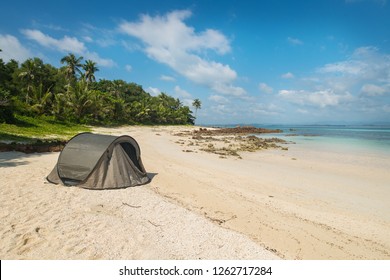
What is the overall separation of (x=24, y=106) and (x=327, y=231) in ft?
120

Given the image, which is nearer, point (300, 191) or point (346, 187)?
point (300, 191)

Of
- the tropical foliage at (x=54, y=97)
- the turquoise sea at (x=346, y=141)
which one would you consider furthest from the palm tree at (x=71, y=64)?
the turquoise sea at (x=346, y=141)

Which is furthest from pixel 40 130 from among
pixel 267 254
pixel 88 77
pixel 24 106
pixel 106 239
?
pixel 88 77

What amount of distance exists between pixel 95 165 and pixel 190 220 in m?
4.22

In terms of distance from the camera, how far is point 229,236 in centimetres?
597

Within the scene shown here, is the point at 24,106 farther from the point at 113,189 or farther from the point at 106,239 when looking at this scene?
the point at 106,239

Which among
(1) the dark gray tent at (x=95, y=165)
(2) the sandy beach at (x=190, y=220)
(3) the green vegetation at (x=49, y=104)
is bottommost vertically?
(2) the sandy beach at (x=190, y=220)

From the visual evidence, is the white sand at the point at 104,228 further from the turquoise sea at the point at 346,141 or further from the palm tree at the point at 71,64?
the palm tree at the point at 71,64

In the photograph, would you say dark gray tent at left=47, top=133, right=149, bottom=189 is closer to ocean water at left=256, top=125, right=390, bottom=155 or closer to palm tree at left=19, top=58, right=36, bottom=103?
ocean water at left=256, top=125, right=390, bottom=155

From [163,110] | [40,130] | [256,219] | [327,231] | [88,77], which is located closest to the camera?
[327,231]

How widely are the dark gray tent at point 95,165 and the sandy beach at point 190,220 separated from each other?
1.37ft

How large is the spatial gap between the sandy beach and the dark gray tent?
42cm

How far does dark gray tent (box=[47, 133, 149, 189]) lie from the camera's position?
29.3 feet

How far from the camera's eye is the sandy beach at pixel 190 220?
5.30m
